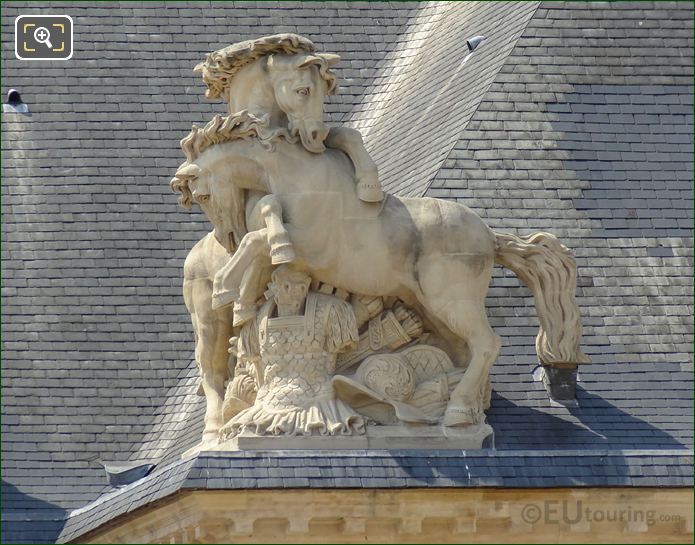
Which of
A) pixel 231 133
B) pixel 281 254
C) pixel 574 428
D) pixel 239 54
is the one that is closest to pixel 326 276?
pixel 281 254

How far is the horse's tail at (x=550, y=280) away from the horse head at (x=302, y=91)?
6.81 ft

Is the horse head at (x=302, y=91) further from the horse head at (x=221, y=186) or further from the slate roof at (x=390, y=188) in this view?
the slate roof at (x=390, y=188)

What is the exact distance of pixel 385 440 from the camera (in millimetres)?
29562

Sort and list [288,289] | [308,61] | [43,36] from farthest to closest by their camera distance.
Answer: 1. [43,36]
2. [308,61]
3. [288,289]

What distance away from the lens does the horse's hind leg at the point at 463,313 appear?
29.9 m

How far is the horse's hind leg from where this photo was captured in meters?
29.9

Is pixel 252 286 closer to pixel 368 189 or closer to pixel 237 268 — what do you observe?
pixel 237 268

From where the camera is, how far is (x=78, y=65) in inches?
1497

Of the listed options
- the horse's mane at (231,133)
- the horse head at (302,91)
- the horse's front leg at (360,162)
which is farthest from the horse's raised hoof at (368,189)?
the horse's mane at (231,133)

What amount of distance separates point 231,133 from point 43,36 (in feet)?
29.5

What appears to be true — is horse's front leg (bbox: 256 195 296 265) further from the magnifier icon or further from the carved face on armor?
the magnifier icon

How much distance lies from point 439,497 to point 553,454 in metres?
1.14

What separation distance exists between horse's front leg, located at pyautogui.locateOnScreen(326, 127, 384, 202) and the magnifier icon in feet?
29.3

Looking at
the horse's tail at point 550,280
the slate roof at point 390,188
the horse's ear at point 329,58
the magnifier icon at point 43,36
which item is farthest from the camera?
the magnifier icon at point 43,36
